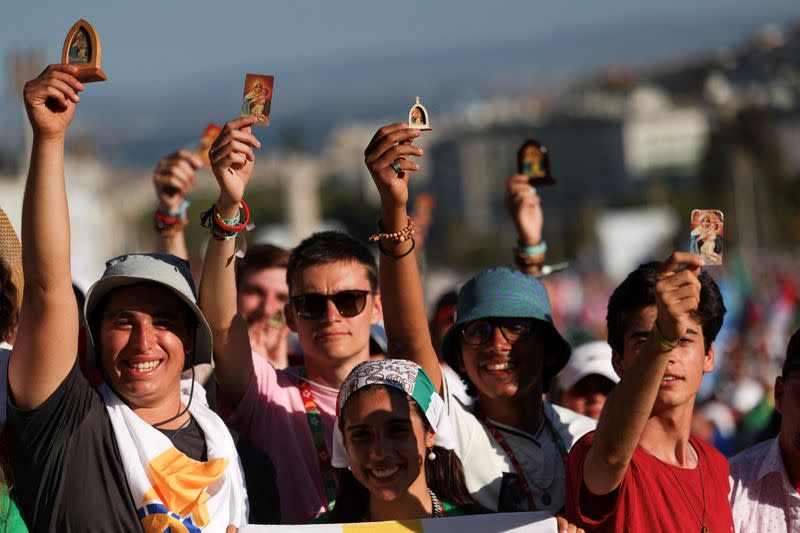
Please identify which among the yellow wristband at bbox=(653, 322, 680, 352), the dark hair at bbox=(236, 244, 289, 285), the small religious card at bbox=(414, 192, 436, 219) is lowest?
the yellow wristband at bbox=(653, 322, 680, 352)

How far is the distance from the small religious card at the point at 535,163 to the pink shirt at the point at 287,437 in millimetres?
1521

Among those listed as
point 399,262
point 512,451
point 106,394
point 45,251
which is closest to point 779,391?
point 512,451

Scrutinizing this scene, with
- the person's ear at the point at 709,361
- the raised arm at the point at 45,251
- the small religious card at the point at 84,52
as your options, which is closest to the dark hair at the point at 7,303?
the raised arm at the point at 45,251

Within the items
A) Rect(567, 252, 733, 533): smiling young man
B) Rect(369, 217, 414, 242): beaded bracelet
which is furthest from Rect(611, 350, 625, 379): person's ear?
Rect(369, 217, 414, 242): beaded bracelet

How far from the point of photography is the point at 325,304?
4.87m

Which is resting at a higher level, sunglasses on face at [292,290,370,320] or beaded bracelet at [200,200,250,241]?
beaded bracelet at [200,200,250,241]

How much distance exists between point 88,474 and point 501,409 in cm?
157

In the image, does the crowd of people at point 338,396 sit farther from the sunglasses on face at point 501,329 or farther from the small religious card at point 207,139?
the small religious card at point 207,139

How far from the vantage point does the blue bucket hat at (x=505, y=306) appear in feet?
15.7

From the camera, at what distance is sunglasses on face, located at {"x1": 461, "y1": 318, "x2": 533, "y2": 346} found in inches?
188

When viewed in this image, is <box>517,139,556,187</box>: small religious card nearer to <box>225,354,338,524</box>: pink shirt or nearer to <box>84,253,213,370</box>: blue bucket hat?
<box>225,354,338,524</box>: pink shirt

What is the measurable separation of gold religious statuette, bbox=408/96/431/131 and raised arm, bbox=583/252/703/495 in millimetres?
1031

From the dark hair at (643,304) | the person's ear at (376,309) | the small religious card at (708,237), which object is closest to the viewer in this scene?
the small religious card at (708,237)

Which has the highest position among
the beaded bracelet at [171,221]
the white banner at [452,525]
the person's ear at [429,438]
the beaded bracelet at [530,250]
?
the beaded bracelet at [171,221]
